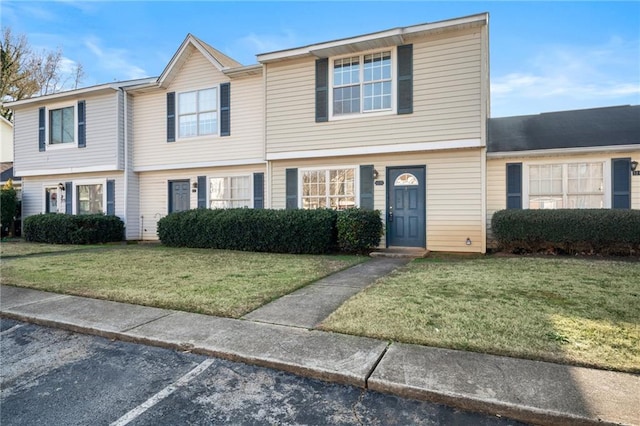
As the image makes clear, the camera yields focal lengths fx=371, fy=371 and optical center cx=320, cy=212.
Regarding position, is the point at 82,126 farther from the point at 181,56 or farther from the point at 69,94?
the point at 181,56

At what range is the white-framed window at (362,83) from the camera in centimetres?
1011

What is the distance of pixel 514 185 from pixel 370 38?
545cm

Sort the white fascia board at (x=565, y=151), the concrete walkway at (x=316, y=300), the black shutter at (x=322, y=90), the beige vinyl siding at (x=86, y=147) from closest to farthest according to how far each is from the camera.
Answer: the concrete walkway at (x=316, y=300) → the white fascia board at (x=565, y=151) → the black shutter at (x=322, y=90) → the beige vinyl siding at (x=86, y=147)

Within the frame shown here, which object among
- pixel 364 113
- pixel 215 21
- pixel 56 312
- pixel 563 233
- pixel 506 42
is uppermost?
pixel 215 21

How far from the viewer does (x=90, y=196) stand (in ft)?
47.5

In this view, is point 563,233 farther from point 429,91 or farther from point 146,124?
point 146,124

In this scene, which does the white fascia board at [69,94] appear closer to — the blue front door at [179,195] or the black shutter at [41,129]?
the black shutter at [41,129]

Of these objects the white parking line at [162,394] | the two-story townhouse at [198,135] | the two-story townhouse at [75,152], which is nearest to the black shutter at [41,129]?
the two-story townhouse at [75,152]

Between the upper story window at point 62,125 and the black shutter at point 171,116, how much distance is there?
434 centimetres

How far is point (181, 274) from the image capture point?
693 centimetres

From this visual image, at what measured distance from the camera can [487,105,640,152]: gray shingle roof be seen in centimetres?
948

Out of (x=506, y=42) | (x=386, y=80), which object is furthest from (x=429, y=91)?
(x=506, y=42)

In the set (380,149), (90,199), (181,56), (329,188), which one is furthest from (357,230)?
(90,199)

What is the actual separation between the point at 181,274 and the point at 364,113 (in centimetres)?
641
